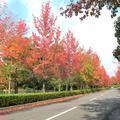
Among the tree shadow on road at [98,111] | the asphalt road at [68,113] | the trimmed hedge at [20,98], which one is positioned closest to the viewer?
the asphalt road at [68,113]

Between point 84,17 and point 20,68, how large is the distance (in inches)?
1258

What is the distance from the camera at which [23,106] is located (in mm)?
26969

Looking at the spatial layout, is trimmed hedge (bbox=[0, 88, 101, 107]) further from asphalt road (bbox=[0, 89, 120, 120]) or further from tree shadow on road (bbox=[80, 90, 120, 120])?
tree shadow on road (bbox=[80, 90, 120, 120])

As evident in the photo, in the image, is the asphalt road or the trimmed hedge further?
the trimmed hedge

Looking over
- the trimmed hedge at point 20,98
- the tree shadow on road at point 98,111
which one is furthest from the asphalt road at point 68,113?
the trimmed hedge at point 20,98

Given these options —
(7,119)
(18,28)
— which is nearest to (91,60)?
(18,28)

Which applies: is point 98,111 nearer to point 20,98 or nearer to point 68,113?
point 68,113

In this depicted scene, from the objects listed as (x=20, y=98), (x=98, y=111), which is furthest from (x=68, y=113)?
(x=20, y=98)

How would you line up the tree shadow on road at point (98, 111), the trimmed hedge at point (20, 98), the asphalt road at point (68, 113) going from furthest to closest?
1. the trimmed hedge at point (20, 98)
2. the tree shadow on road at point (98, 111)
3. the asphalt road at point (68, 113)

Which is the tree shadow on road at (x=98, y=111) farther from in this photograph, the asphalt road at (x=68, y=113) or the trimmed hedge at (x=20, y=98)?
the trimmed hedge at (x=20, y=98)

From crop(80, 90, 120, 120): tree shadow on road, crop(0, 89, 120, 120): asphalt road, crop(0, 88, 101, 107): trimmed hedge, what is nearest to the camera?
crop(0, 89, 120, 120): asphalt road

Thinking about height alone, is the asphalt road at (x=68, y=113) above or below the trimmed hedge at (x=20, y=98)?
below

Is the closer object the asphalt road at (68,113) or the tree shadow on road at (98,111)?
the asphalt road at (68,113)

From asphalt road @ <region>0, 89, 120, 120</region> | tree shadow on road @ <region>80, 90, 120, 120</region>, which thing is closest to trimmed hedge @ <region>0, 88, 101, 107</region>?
asphalt road @ <region>0, 89, 120, 120</region>
